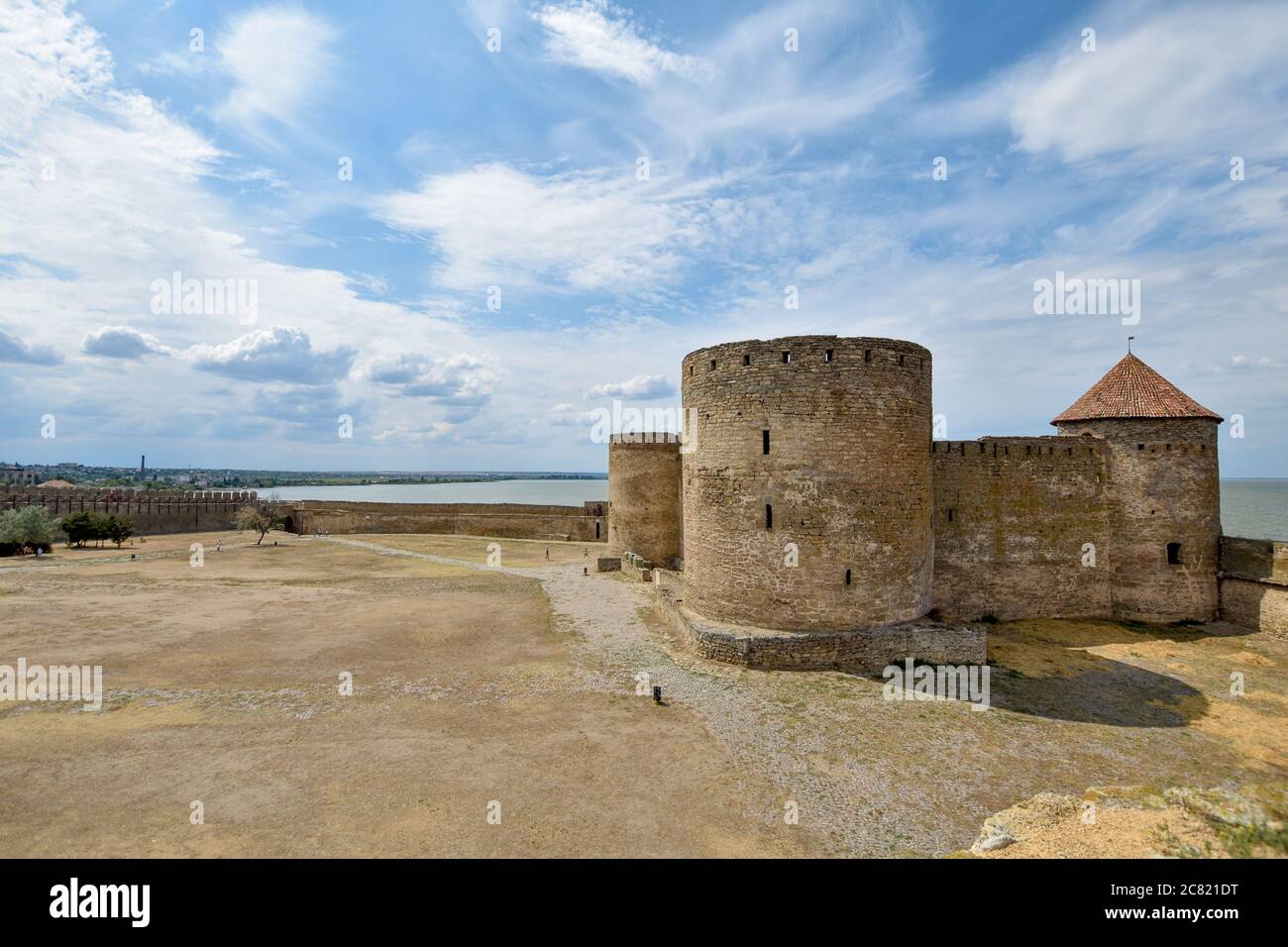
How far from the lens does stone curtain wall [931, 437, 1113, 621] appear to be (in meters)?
16.1

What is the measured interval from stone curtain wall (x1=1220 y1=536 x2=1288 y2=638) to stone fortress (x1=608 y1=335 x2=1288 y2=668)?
5cm

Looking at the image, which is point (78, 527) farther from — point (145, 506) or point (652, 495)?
point (652, 495)

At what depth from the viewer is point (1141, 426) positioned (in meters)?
16.4

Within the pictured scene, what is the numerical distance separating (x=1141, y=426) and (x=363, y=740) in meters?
20.3

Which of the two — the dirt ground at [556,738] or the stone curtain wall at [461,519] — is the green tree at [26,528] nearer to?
the stone curtain wall at [461,519]

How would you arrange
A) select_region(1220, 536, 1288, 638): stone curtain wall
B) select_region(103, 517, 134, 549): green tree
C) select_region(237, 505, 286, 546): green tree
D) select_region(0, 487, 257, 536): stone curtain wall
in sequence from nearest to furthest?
select_region(1220, 536, 1288, 638): stone curtain wall < select_region(103, 517, 134, 549): green tree < select_region(237, 505, 286, 546): green tree < select_region(0, 487, 257, 536): stone curtain wall

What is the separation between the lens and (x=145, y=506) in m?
38.9

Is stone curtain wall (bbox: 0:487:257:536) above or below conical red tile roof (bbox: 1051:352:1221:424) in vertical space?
below

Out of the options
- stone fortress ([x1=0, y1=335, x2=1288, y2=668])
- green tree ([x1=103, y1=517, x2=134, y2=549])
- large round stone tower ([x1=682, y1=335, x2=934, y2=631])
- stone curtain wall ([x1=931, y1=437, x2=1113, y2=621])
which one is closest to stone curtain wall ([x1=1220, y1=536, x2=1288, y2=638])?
stone fortress ([x1=0, y1=335, x2=1288, y2=668])

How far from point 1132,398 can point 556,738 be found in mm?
18211

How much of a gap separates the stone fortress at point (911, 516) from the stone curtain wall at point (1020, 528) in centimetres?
4

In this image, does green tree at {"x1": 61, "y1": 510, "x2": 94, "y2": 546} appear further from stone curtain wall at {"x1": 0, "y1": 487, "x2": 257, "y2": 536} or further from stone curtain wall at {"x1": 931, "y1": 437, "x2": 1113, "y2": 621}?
stone curtain wall at {"x1": 931, "y1": 437, "x2": 1113, "y2": 621}
